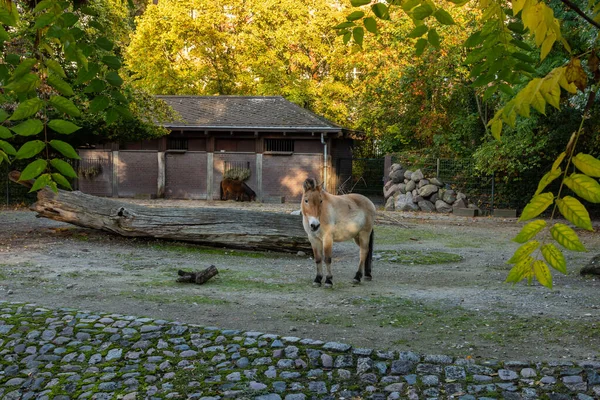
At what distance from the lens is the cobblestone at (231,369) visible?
6.03m

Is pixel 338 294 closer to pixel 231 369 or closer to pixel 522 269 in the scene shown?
pixel 231 369

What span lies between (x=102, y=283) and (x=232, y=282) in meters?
1.91

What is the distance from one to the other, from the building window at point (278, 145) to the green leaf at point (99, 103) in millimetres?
29538

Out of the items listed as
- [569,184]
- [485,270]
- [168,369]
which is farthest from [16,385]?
[485,270]

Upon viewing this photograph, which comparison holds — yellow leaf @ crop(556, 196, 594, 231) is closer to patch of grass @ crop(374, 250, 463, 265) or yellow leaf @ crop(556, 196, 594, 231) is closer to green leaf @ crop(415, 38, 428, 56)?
green leaf @ crop(415, 38, 428, 56)

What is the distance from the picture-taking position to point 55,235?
1606 cm

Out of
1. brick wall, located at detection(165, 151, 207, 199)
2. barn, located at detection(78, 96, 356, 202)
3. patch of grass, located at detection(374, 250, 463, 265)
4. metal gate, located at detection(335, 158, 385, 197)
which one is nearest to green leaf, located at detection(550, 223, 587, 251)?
patch of grass, located at detection(374, 250, 463, 265)

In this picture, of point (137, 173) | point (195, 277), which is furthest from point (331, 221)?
point (137, 173)

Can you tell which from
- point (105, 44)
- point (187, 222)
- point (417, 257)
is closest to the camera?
point (105, 44)

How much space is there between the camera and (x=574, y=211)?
206 centimetres

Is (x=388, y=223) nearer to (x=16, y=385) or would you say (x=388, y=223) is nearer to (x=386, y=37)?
(x=386, y=37)

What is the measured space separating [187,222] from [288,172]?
721 inches

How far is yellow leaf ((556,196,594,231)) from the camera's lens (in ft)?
6.75

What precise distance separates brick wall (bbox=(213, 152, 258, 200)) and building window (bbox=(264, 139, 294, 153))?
0.83 metres
